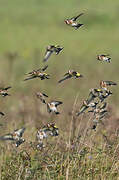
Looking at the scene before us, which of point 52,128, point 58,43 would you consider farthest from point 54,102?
point 58,43

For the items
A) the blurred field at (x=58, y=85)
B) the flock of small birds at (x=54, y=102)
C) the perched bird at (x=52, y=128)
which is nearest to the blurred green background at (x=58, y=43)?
the blurred field at (x=58, y=85)

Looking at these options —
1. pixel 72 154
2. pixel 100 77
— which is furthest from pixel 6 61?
pixel 72 154

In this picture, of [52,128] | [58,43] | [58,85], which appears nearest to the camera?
[52,128]

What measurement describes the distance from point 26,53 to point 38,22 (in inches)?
309

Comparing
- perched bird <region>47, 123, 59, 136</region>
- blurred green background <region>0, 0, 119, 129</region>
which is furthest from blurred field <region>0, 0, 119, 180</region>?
perched bird <region>47, 123, 59, 136</region>

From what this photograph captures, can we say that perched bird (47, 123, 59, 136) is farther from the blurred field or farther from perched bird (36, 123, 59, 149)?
the blurred field

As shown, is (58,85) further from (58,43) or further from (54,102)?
(54,102)

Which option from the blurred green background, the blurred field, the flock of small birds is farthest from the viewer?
the blurred green background

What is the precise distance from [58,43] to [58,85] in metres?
9.46

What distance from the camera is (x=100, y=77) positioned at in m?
16.3

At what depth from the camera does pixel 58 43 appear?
24578 millimetres

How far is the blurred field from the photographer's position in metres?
5.61

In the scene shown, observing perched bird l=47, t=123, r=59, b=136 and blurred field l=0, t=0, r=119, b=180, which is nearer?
perched bird l=47, t=123, r=59, b=136

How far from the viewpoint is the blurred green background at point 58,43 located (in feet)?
49.2
